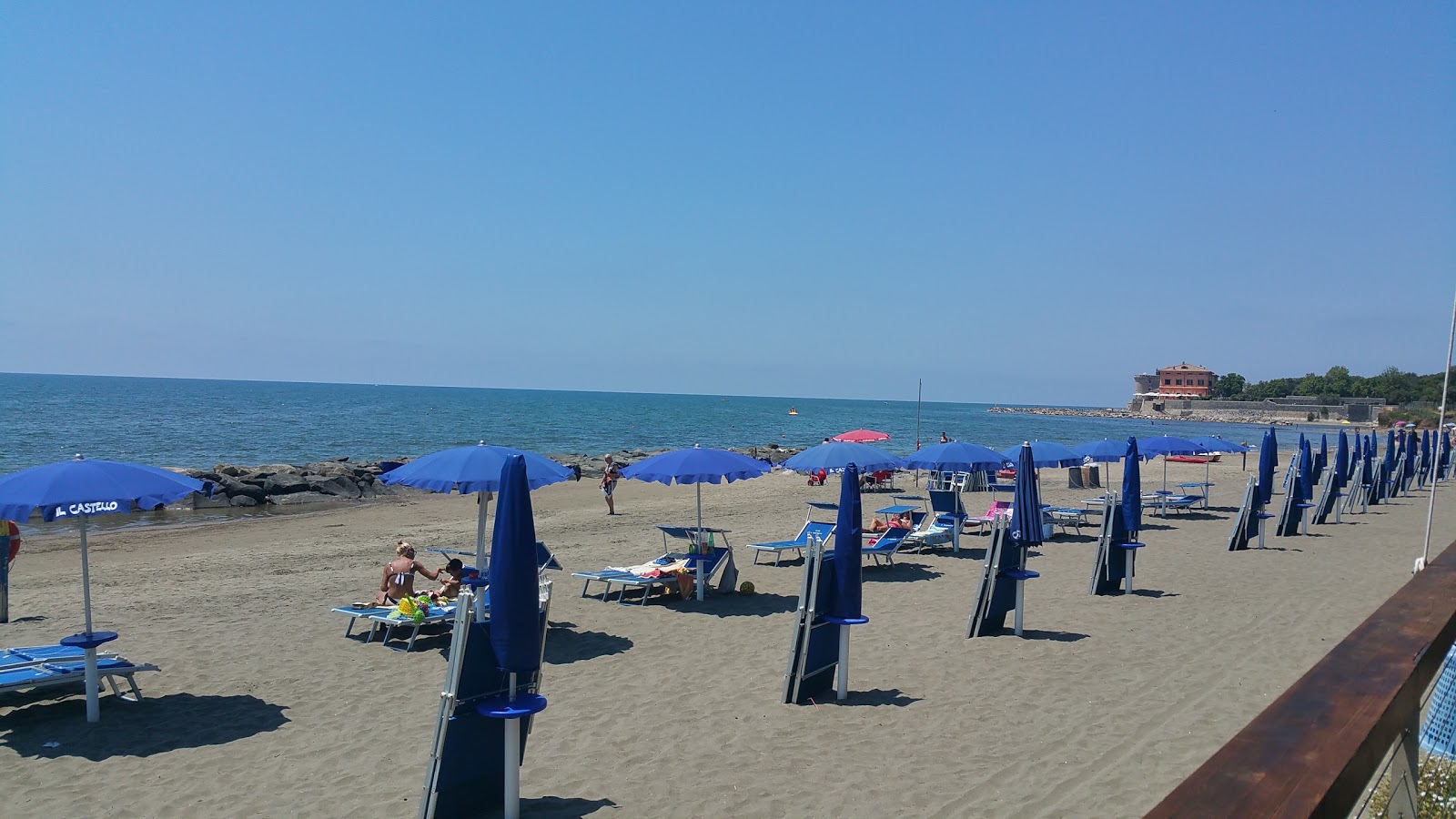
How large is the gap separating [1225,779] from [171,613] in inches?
466

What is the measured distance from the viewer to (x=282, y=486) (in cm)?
2698

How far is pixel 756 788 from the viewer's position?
5371mm

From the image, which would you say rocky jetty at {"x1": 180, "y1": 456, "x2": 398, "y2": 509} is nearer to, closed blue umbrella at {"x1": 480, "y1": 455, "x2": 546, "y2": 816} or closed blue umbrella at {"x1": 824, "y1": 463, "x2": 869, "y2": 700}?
closed blue umbrella at {"x1": 824, "y1": 463, "x2": 869, "y2": 700}

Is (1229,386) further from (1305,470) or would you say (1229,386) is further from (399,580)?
(399,580)

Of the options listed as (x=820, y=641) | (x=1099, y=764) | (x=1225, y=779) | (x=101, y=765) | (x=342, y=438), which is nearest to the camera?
(x=1225, y=779)

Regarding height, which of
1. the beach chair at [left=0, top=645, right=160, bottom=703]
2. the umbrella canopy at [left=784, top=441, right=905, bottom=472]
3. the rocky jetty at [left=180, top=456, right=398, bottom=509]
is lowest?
the rocky jetty at [left=180, top=456, right=398, bottom=509]

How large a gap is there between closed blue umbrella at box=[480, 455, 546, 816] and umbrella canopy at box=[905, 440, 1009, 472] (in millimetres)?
10600

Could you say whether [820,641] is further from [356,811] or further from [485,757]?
[356,811]

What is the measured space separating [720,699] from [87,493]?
4961mm

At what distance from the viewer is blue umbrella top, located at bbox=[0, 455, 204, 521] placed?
21.4ft

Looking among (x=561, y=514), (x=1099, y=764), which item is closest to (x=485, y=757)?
(x=1099, y=764)

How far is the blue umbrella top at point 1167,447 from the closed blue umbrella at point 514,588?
639 inches

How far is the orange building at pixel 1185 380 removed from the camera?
144m

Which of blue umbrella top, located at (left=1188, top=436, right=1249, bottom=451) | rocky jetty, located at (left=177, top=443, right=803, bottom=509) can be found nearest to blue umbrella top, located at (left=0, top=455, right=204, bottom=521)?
rocky jetty, located at (left=177, top=443, right=803, bottom=509)
